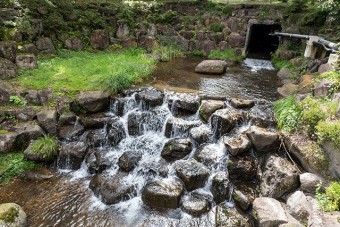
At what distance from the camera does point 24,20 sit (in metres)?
10.4

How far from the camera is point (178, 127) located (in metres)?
7.81

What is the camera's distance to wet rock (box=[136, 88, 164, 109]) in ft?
28.0

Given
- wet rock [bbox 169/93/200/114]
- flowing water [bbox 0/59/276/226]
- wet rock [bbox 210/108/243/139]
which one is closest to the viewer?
flowing water [bbox 0/59/276/226]

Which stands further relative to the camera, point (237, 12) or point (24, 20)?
point (237, 12)

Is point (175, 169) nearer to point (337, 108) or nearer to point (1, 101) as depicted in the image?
point (337, 108)

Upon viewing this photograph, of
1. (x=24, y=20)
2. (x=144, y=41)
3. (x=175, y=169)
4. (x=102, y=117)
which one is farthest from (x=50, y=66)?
(x=175, y=169)

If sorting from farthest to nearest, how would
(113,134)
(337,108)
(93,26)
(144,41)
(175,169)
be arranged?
(144,41) < (93,26) < (113,134) < (175,169) < (337,108)

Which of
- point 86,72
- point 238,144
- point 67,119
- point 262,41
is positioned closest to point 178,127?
point 238,144

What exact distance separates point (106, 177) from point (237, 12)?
38.6 ft

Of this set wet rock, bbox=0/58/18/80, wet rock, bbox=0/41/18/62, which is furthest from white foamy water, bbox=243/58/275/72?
wet rock, bbox=0/41/18/62

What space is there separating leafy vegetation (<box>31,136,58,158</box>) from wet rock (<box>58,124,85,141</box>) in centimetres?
45

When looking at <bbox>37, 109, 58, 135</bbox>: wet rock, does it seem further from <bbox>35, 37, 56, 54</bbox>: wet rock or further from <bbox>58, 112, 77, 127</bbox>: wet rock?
<bbox>35, 37, 56, 54</bbox>: wet rock

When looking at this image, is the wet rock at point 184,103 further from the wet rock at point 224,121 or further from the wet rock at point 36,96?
the wet rock at point 36,96

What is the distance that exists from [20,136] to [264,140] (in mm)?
6727
